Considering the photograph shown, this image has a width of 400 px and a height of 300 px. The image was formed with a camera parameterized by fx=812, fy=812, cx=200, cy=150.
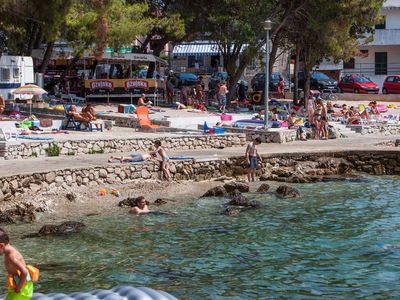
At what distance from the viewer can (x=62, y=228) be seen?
17.5m

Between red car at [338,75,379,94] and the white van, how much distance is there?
84.0 feet

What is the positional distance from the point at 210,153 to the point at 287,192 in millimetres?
4881

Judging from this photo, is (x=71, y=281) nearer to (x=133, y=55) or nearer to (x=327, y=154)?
(x=327, y=154)

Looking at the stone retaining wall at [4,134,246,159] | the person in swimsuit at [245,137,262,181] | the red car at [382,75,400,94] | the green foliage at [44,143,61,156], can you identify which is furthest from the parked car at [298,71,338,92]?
the green foliage at [44,143,61,156]

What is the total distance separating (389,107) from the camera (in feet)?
146

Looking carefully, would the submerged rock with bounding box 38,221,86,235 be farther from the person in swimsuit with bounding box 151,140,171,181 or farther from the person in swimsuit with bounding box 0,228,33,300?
the person in swimsuit with bounding box 0,228,33,300

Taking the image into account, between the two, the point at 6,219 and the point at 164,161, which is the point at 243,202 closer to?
the point at 164,161

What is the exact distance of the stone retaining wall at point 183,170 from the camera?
2083cm

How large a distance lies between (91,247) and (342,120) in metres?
20.6

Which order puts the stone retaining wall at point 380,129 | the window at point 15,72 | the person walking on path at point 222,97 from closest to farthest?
1. the stone retaining wall at point 380,129
2. the window at point 15,72
3. the person walking on path at point 222,97

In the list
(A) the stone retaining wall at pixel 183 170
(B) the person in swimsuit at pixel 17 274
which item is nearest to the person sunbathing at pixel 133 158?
(A) the stone retaining wall at pixel 183 170

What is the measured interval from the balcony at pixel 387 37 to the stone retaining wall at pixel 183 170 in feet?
120

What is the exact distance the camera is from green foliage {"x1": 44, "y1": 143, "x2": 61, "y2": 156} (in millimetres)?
25047

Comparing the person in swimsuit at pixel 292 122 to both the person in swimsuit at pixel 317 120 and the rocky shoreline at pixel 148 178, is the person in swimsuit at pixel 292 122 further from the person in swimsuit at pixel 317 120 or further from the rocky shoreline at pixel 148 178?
the rocky shoreline at pixel 148 178
